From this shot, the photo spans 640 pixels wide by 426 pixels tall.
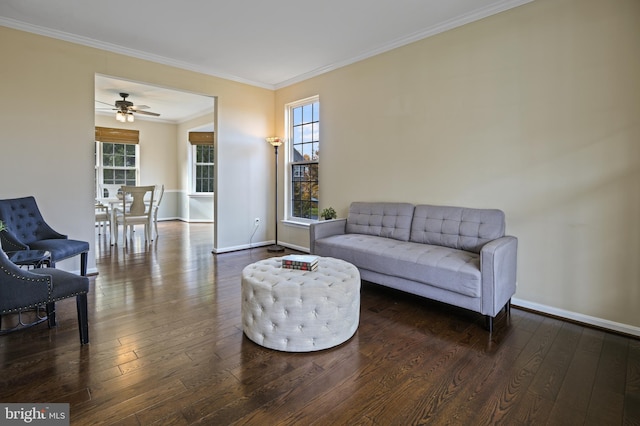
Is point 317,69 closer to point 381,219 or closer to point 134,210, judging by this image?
point 381,219

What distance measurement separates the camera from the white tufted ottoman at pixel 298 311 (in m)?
2.19

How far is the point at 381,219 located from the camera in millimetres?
3891

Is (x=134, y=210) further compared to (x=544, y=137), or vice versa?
(x=134, y=210)

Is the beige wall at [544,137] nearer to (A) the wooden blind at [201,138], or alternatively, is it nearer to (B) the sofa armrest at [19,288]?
(B) the sofa armrest at [19,288]

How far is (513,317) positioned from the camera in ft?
9.37

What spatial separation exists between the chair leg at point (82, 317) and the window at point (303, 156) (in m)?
3.44

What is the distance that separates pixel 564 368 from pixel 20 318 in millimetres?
4033

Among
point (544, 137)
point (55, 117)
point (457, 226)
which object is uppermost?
point (55, 117)

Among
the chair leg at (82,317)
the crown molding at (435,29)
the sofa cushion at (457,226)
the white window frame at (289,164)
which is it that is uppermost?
the crown molding at (435,29)

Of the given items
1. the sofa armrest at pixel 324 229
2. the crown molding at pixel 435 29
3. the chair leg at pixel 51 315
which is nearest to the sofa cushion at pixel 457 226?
the sofa armrest at pixel 324 229

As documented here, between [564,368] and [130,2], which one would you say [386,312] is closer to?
[564,368]

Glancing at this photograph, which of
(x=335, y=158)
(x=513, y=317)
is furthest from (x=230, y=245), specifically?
(x=513, y=317)

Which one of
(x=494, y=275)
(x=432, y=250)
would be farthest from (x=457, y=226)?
(x=494, y=275)

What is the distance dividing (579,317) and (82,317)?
12.7 feet
